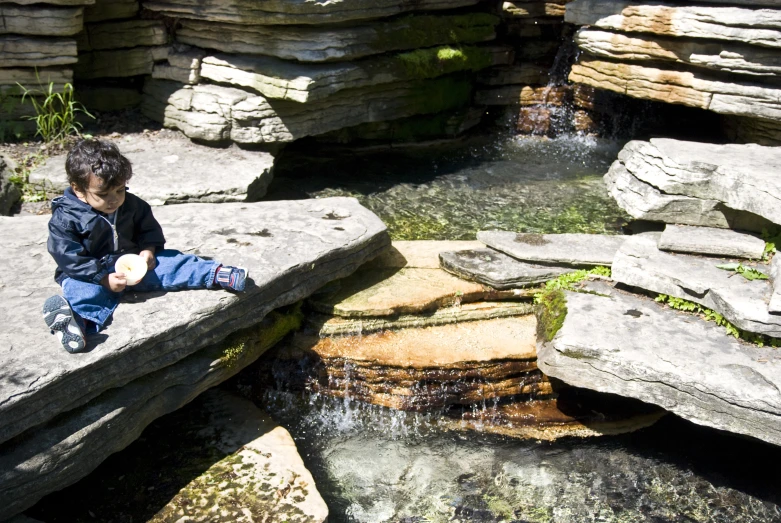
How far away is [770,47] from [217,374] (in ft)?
18.0

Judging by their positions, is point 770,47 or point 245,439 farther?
point 770,47

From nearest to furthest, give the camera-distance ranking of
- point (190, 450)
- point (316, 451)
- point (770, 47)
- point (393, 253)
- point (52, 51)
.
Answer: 1. point (190, 450)
2. point (316, 451)
3. point (393, 253)
4. point (770, 47)
5. point (52, 51)

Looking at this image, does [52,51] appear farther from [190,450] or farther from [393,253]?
[190,450]

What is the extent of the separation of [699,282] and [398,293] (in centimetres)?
204

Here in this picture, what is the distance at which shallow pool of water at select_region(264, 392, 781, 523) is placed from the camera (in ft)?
14.5

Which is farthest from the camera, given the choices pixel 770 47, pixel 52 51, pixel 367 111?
pixel 367 111

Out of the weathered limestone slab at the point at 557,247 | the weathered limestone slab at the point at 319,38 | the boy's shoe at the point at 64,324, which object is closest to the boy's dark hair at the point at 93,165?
the boy's shoe at the point at 64,324

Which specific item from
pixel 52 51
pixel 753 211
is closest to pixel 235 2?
pixel 52 51

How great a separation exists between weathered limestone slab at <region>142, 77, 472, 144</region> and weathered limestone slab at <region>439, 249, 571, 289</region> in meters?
2.57

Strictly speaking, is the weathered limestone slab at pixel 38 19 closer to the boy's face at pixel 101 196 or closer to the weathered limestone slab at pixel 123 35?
the weathered limestone slab at pixel 123 35

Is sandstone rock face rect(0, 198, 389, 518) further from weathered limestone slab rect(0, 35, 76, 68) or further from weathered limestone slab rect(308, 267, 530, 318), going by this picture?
weathered limestone slab rect(0, 35, 76, 68)

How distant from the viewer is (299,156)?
8805 millimetres

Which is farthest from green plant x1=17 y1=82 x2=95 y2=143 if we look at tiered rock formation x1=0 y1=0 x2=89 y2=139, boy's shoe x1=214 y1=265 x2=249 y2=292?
boy's shoe x1=214 y1=265 x2=249 y2=292

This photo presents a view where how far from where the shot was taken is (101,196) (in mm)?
3986
